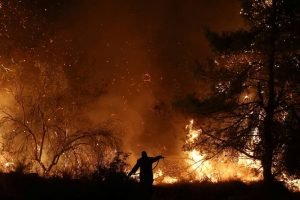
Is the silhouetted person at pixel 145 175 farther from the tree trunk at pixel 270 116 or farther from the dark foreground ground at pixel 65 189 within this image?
the tree trunk at pixel 270 116

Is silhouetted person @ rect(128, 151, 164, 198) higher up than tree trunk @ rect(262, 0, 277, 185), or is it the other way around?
tree trunk @ rect(262, 0, 277, 185)

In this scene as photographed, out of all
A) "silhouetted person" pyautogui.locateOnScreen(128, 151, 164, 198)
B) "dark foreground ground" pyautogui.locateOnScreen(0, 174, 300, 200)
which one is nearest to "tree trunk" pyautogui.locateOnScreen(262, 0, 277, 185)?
"dark foreground ground" pyautogui.locateOnScreen(0, 174, 300, 200)

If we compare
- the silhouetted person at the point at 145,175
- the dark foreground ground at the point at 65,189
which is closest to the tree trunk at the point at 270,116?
the dark foreground ground at the point at 65,189

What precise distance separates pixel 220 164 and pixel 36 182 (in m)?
11.4

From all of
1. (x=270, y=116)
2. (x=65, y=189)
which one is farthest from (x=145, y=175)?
(x=270, y=116)

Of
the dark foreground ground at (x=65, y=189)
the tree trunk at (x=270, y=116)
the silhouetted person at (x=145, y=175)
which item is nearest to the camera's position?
the dark foreground ground at (x=65, y=189)

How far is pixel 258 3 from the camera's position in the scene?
17672 mm

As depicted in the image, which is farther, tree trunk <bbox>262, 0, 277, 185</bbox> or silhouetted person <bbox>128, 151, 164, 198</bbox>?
tree trunk <bbox>262, 0, 277, 185</bbox>

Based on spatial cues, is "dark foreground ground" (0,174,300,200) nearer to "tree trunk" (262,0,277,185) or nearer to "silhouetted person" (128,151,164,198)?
"silhouetted person" (128,151,164,198)

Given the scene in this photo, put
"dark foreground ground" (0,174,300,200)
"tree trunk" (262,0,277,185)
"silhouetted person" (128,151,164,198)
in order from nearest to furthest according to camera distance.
→ 1. "dark foreground ground" (0,174,300,200)
2. "silhouetted person" (128,151,164,198)
3. "tree trunk" (262,0,277,185)

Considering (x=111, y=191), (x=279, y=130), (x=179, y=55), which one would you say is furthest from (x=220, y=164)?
(x=179, y=55)

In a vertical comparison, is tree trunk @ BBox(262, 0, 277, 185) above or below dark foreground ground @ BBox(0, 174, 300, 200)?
above

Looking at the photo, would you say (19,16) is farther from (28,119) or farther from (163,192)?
(163,192)

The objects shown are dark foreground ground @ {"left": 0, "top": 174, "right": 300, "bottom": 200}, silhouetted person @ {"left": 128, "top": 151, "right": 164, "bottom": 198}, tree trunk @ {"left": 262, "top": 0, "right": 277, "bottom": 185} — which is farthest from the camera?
tree trunk @ {"left": 262, "top": 0, "right": 277, "bottom": 185}
